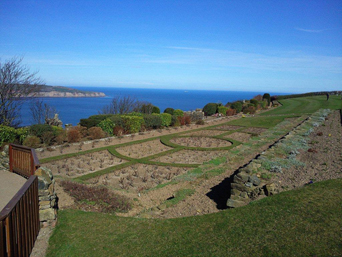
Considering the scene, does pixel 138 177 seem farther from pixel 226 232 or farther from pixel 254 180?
pixel 226 232

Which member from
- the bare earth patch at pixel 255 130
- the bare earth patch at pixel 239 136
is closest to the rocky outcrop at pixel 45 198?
the bare earth patch at pixel 239 136

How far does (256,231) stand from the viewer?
439 cm

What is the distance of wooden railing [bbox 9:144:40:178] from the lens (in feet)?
23.8

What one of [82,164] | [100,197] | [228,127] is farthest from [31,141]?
[228,127]

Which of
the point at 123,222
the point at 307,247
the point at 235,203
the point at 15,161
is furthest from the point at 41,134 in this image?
the point at 307,247

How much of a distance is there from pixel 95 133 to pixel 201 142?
6017mm

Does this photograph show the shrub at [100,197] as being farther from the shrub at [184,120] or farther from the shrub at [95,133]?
the shrub at [184,120]

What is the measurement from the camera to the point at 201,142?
583 inches

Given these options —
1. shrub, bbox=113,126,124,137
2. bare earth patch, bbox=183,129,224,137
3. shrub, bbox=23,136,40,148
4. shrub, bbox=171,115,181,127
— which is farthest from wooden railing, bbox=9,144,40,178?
shrub, bbox=171,115,181,127

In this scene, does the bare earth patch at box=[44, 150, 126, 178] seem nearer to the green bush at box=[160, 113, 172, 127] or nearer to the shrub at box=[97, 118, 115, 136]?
the shrub at box=[97, 118, 115, 136]

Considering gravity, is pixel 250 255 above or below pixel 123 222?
above

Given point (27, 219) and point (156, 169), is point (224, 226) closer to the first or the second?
point (27, 219)

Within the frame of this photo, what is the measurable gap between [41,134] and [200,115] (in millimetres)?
14505

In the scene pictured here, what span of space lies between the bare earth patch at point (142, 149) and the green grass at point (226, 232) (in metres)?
6.43
